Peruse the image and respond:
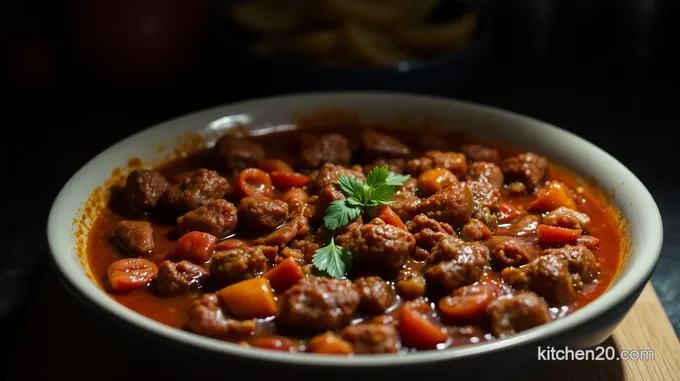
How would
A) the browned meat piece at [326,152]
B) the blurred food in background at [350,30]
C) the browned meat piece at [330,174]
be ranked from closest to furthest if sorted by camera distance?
the browned meat piece at [330,174] < the browned meat piece at [326,152] < the blurred food in background at [350,30]

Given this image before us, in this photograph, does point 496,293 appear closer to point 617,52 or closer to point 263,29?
point 263,29

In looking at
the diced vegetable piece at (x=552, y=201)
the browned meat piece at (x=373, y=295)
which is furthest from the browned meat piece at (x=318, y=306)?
the diced vegetable piece at (x=552, y=201)

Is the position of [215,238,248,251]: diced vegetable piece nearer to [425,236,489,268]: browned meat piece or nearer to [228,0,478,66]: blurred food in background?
[425,236,489,268]: browned meat piece

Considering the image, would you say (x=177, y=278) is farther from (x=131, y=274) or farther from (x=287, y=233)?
(x=287, y=233)

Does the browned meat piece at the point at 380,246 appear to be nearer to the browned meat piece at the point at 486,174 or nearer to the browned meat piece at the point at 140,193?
the browned meat piece at the point at 486,174

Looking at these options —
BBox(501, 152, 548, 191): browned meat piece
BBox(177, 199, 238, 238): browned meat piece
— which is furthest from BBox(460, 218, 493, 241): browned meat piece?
BBox(177, 199, 238, 238): browned meat piece

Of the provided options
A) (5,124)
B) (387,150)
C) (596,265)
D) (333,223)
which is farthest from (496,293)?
(5,124)
